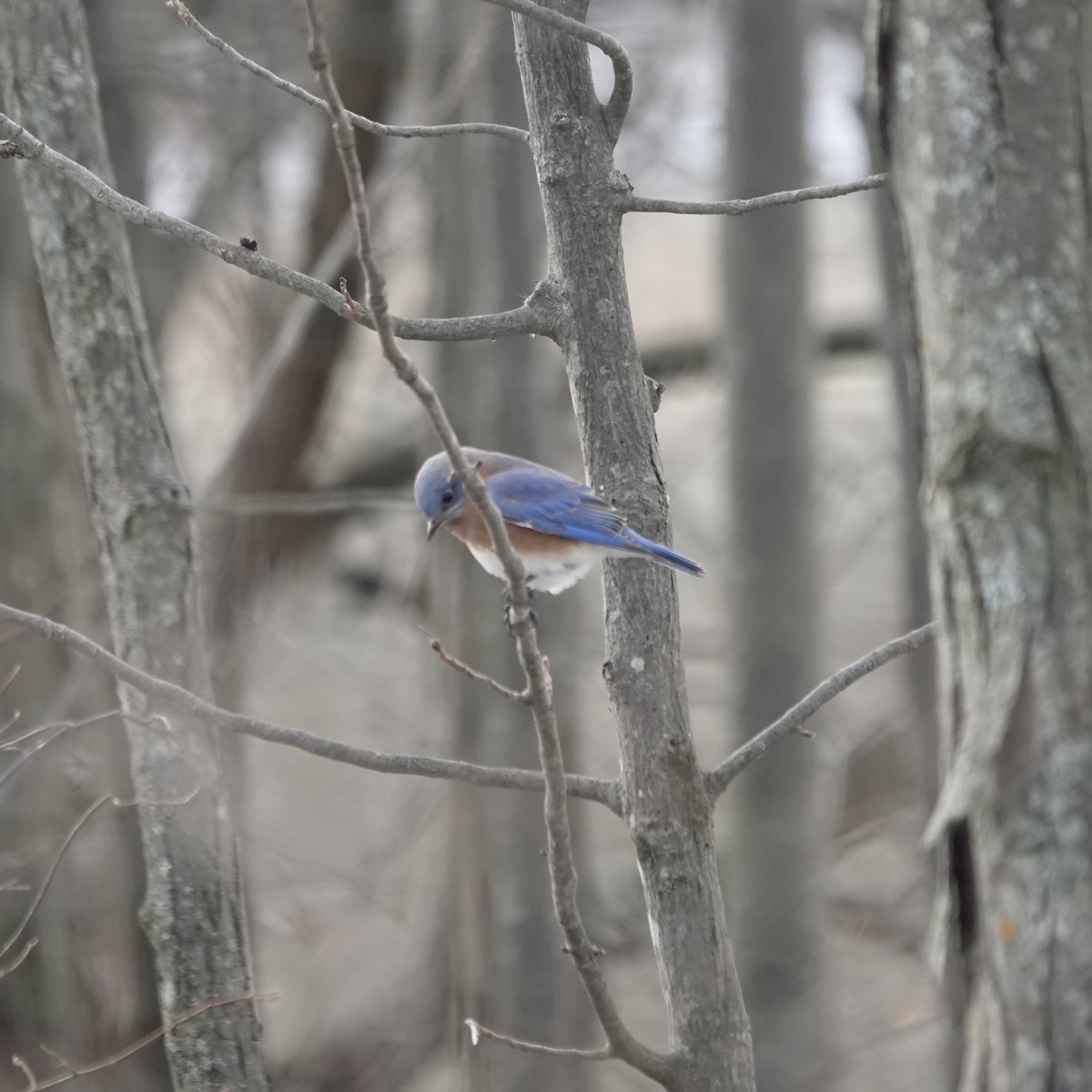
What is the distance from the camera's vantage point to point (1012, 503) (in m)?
2.26

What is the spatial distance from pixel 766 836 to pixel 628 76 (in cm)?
506

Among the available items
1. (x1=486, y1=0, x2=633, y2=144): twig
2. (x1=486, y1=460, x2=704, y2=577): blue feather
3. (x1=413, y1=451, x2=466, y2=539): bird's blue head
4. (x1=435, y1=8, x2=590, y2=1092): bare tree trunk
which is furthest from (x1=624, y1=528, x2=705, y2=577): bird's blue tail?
(x1=435, y1=8, x2=590, y2=1092): bare tree trunk

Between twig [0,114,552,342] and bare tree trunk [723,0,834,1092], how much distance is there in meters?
4.57

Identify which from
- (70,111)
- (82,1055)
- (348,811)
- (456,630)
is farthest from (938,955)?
(348,811)

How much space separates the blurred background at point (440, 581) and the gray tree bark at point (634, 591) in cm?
241

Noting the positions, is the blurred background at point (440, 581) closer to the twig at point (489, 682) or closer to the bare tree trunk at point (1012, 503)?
the bare tree trunk at point (1012, 503)

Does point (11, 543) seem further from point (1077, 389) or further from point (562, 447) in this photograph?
point (1077, 389)

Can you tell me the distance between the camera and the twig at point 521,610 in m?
1.39

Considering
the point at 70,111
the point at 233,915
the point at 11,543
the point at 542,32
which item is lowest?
the point at 233,915

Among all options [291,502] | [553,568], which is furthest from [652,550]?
[291,502]

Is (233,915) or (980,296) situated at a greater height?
(980,296)

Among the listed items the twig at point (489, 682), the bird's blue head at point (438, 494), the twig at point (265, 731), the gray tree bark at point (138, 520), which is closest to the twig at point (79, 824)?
the gray tree bark at point (138, 520)

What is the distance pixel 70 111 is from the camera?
2709mm

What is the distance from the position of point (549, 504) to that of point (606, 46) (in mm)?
1366
